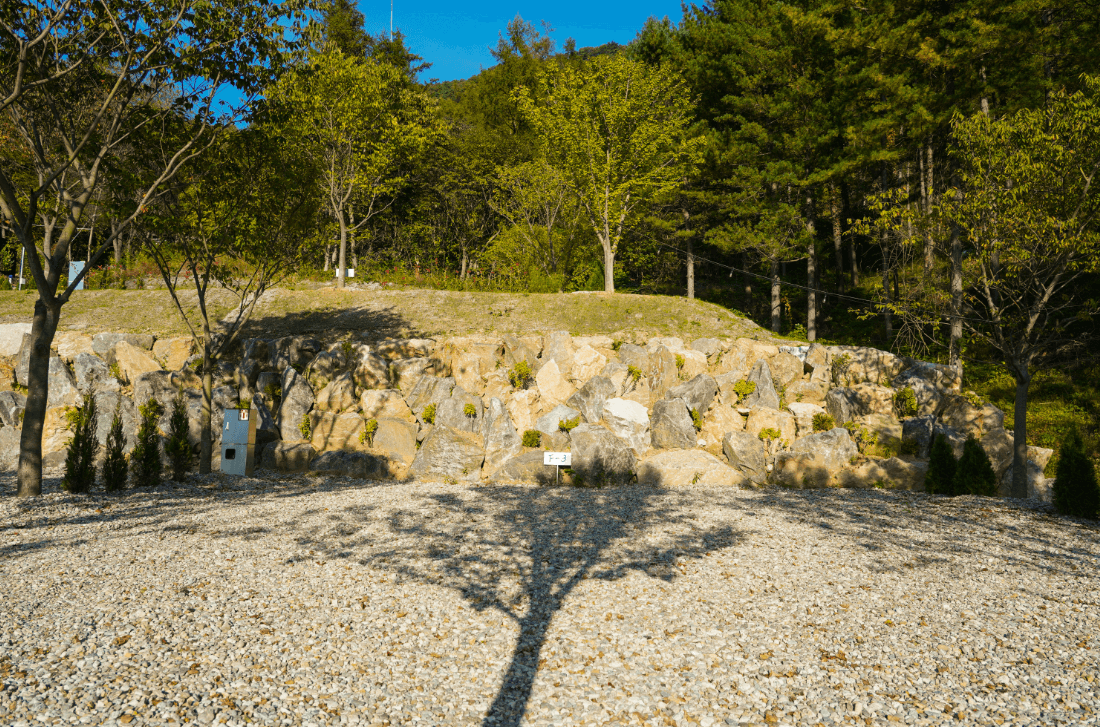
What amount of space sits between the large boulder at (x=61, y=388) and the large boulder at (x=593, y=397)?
12.5 meters

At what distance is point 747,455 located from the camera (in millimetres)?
12266

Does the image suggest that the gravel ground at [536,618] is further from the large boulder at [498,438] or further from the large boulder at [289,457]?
the large boulder at [289,457]

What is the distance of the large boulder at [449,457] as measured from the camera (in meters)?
12.3

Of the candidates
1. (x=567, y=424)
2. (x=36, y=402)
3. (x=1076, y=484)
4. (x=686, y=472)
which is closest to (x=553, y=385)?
(x=567, y=424)

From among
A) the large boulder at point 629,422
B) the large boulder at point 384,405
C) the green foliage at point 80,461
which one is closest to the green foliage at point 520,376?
the large boulder at point 629,422

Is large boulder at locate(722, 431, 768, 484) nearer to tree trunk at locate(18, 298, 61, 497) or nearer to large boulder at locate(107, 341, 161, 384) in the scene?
tree trunk at locate(18, 298, 61, 497)

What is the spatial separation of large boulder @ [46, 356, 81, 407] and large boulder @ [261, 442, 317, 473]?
18.2 ft

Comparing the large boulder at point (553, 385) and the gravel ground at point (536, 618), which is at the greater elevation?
the large boulder at point (553, 385)

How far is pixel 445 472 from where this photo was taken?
40.5 ft

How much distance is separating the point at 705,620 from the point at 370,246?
31738 mm

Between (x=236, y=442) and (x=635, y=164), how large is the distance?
16.1 metres

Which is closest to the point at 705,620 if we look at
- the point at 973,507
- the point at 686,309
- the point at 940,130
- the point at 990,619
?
the point at 990,619

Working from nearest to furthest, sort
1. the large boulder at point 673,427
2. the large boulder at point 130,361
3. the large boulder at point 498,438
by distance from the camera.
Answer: the large boulder at point 498,438
the large boulder at point 673,427
the large boulder at point 130,361

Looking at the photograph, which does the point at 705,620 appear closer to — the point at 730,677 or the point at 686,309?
the point at 730,677
